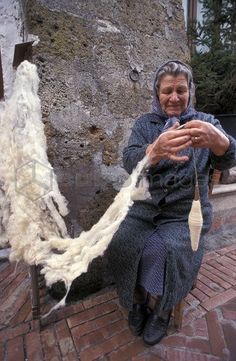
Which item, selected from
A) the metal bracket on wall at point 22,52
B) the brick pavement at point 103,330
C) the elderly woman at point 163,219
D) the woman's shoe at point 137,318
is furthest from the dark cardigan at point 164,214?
the metal bracket on wall at point 22,52

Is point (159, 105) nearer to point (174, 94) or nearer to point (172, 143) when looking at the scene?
point (174, 94)

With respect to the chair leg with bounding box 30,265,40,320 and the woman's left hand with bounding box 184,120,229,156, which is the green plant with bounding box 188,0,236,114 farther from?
the chair leg with bounding box 30,265,40,320

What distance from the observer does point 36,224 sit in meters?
1.27

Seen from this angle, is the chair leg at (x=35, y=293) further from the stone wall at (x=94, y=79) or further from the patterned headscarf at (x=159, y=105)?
the patterned headscarf at (x=159, y=105)

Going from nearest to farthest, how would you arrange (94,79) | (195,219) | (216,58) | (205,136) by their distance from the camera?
(195,219)
(205,136)
(94,79)
(216,58)

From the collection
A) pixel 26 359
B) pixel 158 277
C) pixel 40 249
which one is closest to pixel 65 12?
pixel 40 249

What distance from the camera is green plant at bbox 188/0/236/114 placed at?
10.4 feet

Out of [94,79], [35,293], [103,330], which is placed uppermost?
[94,79]

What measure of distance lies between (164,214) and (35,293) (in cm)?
81

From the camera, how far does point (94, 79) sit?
169cm

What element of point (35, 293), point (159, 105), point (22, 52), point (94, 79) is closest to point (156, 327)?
point (35, 293)

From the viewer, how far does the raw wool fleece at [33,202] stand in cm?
118

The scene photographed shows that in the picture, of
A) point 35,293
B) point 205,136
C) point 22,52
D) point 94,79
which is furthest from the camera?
point 94,79

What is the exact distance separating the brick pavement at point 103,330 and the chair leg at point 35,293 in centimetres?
5
